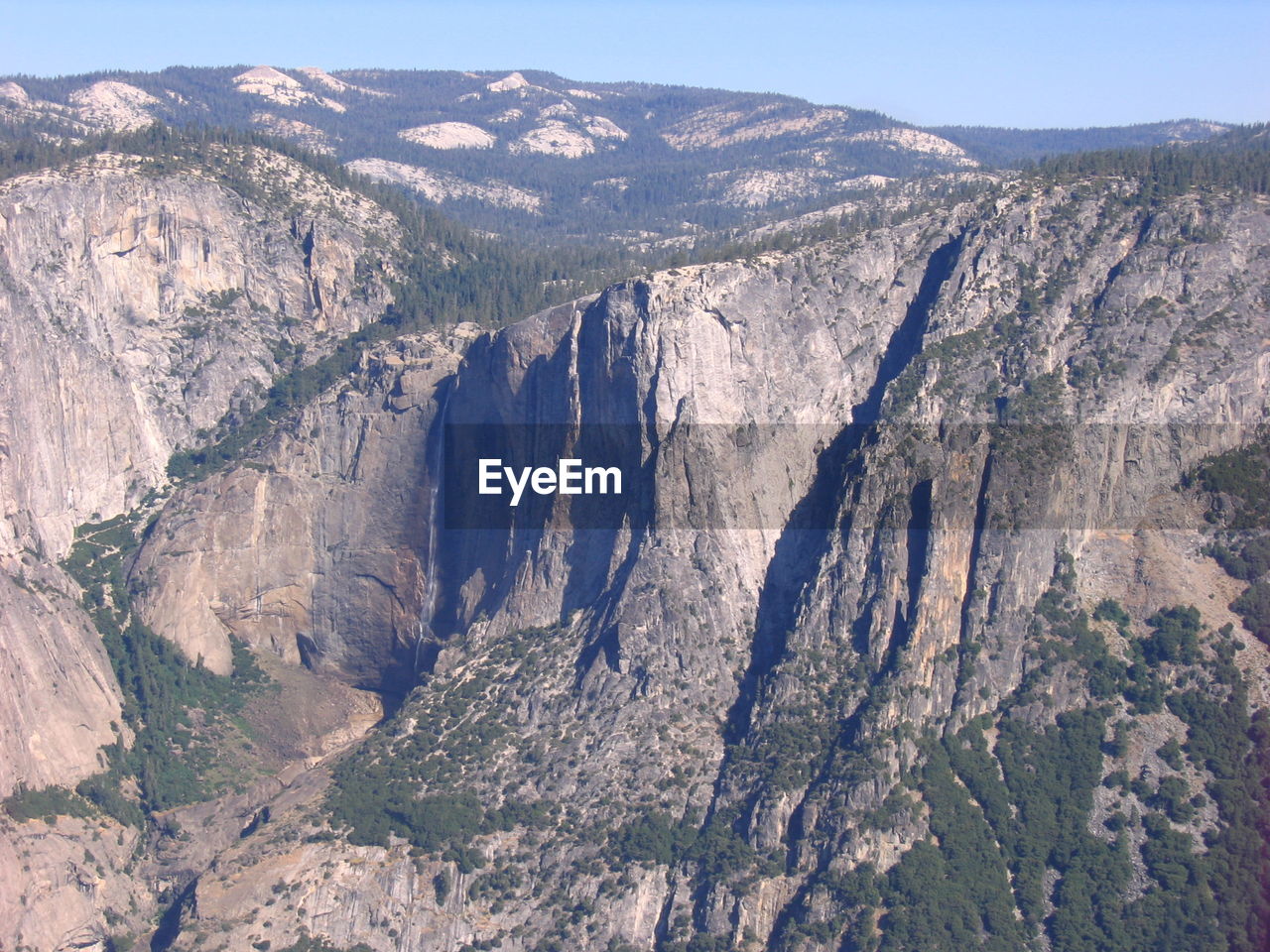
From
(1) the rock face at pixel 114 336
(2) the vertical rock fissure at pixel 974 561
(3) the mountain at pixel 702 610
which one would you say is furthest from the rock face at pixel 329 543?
(2) the vertical rock fissure at pixel 974 561

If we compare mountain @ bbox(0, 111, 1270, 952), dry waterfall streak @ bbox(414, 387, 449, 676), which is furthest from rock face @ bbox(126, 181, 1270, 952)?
dry waterfall streak @ bbox(414, 387, 449, 676)

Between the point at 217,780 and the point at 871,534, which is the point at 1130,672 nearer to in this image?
the point at 871,534

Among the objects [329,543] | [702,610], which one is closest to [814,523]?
[702,610]

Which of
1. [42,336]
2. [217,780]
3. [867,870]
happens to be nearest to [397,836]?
[217,780]

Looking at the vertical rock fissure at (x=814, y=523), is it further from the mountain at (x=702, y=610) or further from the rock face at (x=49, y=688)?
the rock face at (x=49, y=688)

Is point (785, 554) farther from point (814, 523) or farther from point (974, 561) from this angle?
point (974, 561)
